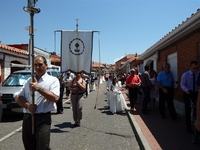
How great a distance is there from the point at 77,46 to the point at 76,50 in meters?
0.16

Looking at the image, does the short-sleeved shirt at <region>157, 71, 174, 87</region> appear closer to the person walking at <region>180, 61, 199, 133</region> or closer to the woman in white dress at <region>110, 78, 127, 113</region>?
the person walking at <region>180, 61, 199, 133</region>

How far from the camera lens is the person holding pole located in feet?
9.77

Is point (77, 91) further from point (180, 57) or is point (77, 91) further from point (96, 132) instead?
point (180, 57)

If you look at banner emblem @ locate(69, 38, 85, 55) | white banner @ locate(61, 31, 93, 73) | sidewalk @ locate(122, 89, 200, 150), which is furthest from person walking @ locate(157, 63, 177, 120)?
banner emblem @ locate(69, 38, 85, 55)

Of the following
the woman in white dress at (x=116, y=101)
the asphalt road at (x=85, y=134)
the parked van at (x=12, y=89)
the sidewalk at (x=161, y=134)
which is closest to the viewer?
the sidewalk at (x=161, y=134)

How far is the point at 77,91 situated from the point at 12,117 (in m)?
3.22

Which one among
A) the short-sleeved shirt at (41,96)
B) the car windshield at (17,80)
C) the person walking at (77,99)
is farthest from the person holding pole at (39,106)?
the car windshield at (17,80)

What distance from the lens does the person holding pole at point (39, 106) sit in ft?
9.77

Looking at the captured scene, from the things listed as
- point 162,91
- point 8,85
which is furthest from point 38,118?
point 8,85

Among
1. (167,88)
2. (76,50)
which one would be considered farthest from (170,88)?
(76,50)

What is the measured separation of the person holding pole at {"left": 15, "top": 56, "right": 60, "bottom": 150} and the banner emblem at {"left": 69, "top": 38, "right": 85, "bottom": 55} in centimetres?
549

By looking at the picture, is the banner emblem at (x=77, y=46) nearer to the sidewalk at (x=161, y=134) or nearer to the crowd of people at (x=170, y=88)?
the crowd of people at (x=170, y=88)

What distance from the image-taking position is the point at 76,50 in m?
8.71

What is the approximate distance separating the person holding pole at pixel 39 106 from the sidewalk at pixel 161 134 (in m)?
2.43
